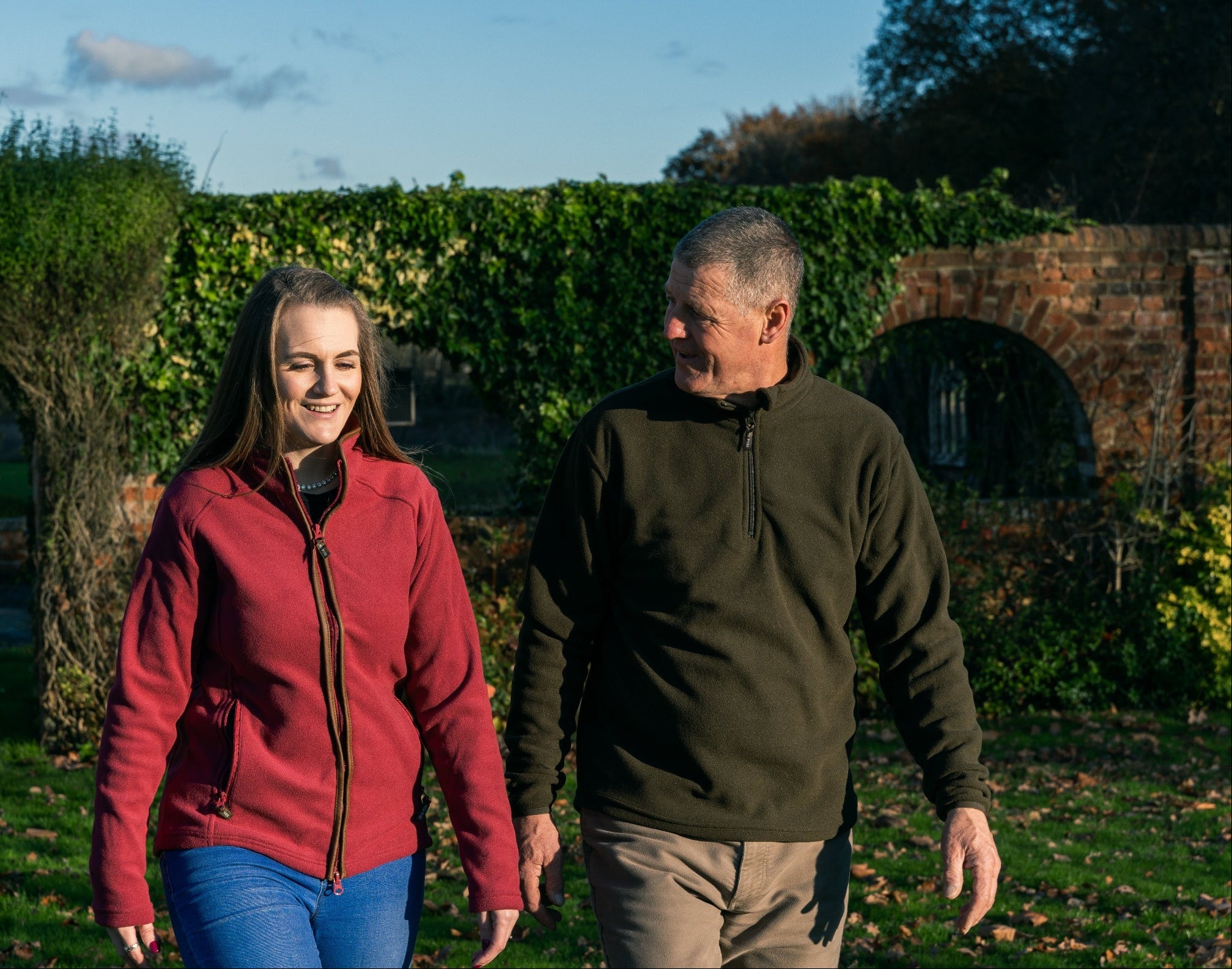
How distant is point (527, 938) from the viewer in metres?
5.01

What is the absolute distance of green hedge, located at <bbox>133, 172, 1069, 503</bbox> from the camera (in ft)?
26.2

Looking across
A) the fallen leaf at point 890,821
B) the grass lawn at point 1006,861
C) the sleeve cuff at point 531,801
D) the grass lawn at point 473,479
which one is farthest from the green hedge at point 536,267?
the sleeve cuff at point 531,801

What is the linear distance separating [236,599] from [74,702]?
5.84m

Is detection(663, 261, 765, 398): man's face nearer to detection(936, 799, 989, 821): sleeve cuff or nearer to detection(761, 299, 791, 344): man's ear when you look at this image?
detection(761, 299, 791, 344): man's ear

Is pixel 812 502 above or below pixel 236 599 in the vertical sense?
above

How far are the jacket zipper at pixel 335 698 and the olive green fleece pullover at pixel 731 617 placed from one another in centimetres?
48

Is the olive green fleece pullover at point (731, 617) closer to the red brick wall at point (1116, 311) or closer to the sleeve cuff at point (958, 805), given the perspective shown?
the sleeve cuff at point (958, 805)

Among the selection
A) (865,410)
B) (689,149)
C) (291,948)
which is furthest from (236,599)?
(689,149)

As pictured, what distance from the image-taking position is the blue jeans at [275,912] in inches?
85.4

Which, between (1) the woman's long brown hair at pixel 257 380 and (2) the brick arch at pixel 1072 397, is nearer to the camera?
(1) the woman's long brown hair at pixel 257 380

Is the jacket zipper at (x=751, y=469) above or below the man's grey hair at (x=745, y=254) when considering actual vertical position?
below

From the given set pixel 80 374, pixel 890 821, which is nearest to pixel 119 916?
pixel 890 821

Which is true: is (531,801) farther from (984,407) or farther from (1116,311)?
(984,407)

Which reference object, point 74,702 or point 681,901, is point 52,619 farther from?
point 681,901
